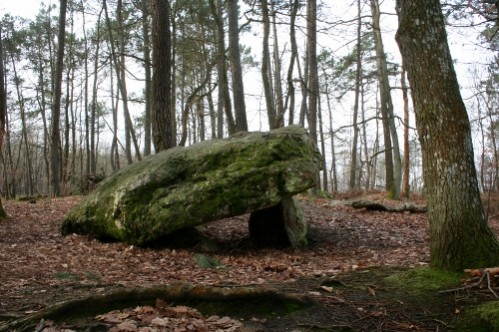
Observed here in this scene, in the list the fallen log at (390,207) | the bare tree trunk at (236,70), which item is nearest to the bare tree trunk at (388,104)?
the fallen log at (390,207)

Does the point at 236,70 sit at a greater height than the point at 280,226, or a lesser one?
greater

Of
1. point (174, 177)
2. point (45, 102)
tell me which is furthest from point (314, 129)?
point (45, 102)

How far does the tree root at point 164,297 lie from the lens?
369cm

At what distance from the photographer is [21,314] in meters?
3.78

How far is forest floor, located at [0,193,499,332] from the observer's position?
368cm

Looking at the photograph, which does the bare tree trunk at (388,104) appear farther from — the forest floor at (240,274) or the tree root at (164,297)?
the tree root at (164,297)

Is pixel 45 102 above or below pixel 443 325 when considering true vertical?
above

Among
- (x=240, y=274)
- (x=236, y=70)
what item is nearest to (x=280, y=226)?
(x=240, y=274)

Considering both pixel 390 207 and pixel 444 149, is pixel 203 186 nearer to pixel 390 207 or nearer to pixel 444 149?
pixel 444 149

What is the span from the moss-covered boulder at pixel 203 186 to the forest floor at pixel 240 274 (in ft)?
1.36

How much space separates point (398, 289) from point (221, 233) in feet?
17.1

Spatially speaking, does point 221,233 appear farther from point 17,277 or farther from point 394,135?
point 394,135

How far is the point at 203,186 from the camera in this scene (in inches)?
289

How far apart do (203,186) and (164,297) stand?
3487 millimetres
